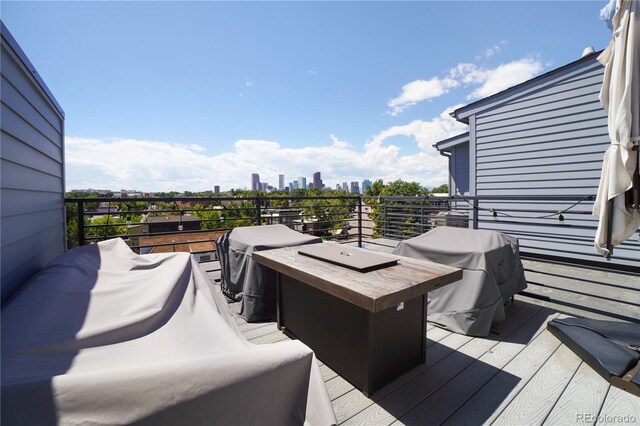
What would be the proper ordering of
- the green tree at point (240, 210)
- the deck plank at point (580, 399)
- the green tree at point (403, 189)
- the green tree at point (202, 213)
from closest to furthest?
the deck plank at point (580, 399) → the green tree at point (202, 213) → the green tree at point (240, 210) → the green tree at point (403, 189)

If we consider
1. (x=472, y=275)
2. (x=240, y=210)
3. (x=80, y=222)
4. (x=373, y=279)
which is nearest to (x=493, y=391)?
(x=472, y=275)

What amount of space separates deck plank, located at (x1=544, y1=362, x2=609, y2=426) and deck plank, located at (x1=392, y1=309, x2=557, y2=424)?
344 millimetres

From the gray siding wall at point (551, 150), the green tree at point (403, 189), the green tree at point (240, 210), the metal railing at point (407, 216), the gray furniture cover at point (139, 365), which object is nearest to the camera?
the gray furniture cover at point (139, 365)

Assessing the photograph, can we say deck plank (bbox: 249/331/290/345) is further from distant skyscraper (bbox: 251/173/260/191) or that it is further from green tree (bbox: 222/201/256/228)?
distant skyscraper (bbox: 251/173/260/191)

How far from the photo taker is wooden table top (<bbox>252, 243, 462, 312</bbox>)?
1406 mm

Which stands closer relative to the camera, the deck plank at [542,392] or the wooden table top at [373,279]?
the wooden table top at [373,279]

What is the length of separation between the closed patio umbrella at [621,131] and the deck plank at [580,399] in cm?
83

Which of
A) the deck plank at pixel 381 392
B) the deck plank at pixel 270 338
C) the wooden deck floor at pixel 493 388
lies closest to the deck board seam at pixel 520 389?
the wooden deck floor at pixel 493 388

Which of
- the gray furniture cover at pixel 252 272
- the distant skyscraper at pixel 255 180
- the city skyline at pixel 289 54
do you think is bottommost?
the gray furniture cover at pixel 252 272

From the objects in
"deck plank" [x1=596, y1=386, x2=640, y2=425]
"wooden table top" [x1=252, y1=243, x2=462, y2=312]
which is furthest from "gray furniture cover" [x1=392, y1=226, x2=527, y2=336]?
"deck plank" [x1=596, y1=386, x2=640, y2=425]

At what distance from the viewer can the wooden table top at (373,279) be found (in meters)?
1.41

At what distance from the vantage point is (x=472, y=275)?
92.0 inches

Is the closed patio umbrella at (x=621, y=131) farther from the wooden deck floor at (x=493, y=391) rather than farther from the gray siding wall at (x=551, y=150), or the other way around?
the gray siding wall at (x=551, y=150)

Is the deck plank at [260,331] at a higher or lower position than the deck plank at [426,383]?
higher
